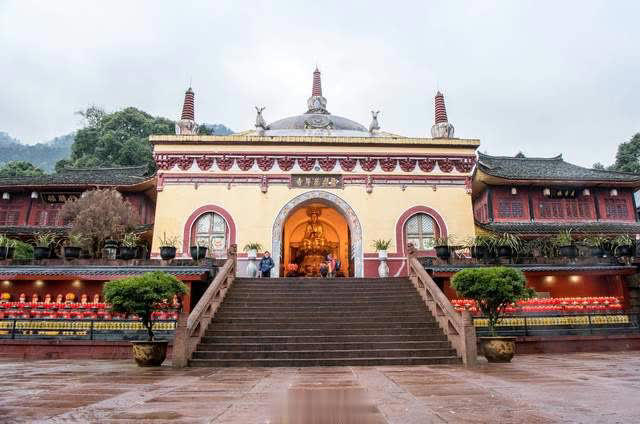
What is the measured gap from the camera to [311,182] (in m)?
19.3

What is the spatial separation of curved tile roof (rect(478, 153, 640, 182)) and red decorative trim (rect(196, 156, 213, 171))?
12.5 m

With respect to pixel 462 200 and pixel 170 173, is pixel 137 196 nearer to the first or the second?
pixel 170 173

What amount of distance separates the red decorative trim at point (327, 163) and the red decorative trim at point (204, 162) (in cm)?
495

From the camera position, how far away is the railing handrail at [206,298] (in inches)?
390

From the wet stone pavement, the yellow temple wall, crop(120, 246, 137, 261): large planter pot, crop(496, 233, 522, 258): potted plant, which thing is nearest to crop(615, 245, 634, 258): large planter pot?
crop(496, 233, 522, 258): potted plant

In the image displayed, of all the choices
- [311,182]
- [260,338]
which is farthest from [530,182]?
[260,338]

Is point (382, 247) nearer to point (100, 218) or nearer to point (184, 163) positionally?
point (184, 163)

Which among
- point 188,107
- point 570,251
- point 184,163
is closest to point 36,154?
point 188,107

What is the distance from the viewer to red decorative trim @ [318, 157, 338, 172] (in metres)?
19.5

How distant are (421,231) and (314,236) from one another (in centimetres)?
649

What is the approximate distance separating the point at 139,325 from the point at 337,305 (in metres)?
5.61

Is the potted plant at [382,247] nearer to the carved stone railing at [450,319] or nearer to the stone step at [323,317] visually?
the carved stone railing at [450,319]

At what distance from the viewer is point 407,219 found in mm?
19047

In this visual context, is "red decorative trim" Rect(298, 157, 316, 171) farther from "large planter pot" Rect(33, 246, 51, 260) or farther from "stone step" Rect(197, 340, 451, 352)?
"stone step" Rect(197, 340, 451, 352)
